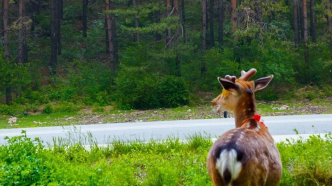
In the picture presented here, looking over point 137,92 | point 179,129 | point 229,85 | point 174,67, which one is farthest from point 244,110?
point 174,67

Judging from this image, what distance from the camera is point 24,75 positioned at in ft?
84.9

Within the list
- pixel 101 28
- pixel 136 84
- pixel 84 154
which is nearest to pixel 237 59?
pixel 136 84

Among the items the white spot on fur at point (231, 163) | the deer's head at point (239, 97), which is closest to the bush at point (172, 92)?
the deer's head at point (239, 97)

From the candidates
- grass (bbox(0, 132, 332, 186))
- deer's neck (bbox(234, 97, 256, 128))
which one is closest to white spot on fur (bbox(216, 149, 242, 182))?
deer's neck (bbox(234, 97, 256, 128))

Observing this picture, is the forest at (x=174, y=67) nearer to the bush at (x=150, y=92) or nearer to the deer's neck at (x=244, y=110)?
the bush at (x=150, y=92)

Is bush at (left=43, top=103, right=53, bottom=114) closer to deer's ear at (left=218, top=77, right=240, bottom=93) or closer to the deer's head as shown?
the deer's head

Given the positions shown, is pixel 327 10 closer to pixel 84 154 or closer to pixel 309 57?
pixel 309 57

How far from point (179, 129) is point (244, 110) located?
6.95 metres

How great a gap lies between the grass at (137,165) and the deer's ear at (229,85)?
66.3 inches

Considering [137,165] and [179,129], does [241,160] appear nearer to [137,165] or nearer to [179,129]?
[137,165]

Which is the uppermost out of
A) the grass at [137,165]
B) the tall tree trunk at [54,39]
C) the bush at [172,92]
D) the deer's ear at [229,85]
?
the tall tree trunk at [54,39]

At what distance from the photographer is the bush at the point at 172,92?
23266mm

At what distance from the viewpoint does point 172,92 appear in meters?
23.6

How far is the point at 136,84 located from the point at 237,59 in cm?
683
